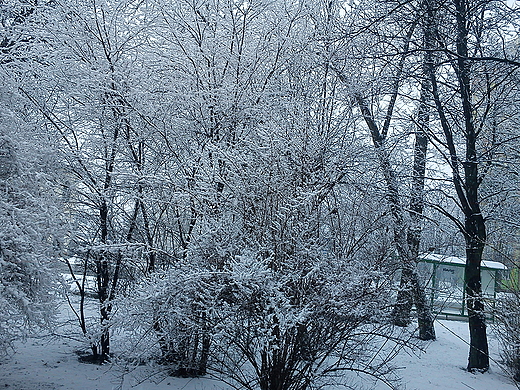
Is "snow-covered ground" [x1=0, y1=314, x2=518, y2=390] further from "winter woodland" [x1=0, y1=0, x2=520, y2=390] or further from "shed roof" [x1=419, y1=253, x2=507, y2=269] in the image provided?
"shed roof" [x1=419, y1=253, x2=507, y2=269]

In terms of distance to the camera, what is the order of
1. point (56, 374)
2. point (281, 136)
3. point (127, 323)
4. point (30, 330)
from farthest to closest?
point (56, 374) < point (281, 136) < point (30, 330) < point (127, 323)

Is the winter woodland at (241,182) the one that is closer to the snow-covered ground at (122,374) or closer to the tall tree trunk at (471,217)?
the tall tree trunk at (471,217)

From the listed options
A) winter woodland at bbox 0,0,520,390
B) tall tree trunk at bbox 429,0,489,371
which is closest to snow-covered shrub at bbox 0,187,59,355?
winter woodland at bbox 0,0,520,390

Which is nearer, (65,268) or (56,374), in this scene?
(65,268)

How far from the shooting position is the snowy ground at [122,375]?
6590 millimetres

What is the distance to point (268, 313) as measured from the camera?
4.74m

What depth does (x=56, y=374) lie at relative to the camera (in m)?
7.04

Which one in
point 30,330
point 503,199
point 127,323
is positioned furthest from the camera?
point 503,199

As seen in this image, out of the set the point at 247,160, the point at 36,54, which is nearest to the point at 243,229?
the point at 247,160

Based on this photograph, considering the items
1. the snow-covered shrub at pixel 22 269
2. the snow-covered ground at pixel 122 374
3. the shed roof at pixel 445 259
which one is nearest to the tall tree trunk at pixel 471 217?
the snow-covered ground at pixel 122 374

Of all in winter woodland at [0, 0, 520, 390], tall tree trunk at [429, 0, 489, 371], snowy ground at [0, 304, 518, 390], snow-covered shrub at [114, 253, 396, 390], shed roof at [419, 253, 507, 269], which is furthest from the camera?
tall tree trunk at [429, 0, 489, 371]

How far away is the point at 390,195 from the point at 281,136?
7.04 ft

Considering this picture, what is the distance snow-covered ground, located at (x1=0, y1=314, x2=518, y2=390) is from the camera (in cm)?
659

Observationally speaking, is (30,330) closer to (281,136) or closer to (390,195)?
(281,136)
